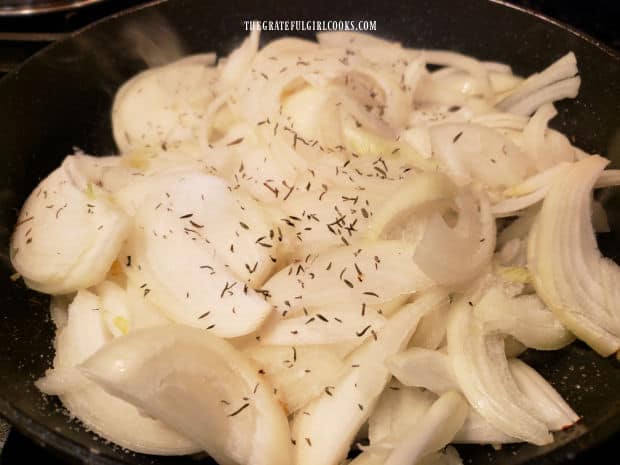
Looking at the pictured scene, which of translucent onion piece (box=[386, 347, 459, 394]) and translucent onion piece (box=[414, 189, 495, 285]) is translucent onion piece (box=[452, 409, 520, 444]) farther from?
translucent onion piece (box=[414, 189, 495, 285])

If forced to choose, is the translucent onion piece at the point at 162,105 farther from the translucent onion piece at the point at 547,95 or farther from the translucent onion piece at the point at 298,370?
the translucent onion piece at the point at 547,95

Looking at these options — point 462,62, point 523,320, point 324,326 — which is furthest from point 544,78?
point 324,326

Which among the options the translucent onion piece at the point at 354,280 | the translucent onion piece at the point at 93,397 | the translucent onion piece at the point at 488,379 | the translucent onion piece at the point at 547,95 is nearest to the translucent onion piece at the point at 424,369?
the translucent onion piece at the point at 488,379

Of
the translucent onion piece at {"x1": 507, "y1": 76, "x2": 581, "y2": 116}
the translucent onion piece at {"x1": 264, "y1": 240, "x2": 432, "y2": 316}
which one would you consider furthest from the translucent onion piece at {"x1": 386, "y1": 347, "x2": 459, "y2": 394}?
the translucent onion piece at {"x1": 507, "y1": 76, "x2": 581, "y2": 116}

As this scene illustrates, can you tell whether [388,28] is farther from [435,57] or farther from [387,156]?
[387,156]

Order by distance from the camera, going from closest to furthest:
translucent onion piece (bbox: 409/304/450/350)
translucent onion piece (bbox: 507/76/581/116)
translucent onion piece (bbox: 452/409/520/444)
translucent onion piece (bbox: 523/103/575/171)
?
1. translucent onion piece (bbox: 452/409/520/444)
2. translucent onion piece (bbox: 409/304/450/350)
3. translucent onion piece (bbox: 523/103/575/171)
4. translucent onion piece (bbox: 507/76/581/116)

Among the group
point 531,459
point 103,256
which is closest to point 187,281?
point 103,256
